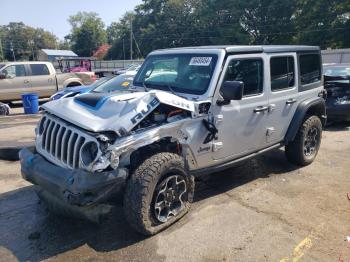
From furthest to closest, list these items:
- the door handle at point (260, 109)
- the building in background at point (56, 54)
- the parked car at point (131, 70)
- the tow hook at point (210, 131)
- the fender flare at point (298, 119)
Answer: the building in background at point (56, 54) → the parked car at point (131, 70) → the fender flare at point (298, 119) → the door handle at point (260, 109) → the tow hook at point (210, 131)

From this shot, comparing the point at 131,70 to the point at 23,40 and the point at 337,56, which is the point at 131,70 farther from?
the point at 23,40

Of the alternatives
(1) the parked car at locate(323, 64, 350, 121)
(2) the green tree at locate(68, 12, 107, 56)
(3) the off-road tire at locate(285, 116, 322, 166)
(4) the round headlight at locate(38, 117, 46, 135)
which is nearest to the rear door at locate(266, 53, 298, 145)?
(3) the off-road tire at locate(285, 116, 322, 166)

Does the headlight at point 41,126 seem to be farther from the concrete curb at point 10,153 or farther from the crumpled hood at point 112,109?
the concrete curb at point 10,153

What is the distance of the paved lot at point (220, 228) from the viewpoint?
3.53 m

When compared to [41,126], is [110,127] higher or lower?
higher

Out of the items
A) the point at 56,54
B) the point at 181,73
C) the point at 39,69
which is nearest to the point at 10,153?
the point at 181,73

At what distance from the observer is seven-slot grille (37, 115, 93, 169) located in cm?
357

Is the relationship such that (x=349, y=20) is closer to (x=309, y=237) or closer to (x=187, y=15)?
(x=187, y=15)

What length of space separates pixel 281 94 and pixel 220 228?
227 centimetres

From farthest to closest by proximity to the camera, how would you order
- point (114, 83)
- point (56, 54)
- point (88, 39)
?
A: point (88, 39) → point (56, 54) → point (114, 83)

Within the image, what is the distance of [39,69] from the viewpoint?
14.5m

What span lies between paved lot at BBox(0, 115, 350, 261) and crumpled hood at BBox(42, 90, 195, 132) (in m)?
1.22

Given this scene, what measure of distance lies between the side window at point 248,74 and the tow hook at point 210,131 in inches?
24.7

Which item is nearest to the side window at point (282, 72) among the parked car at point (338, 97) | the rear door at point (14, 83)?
the parked car at point (338, 97)
